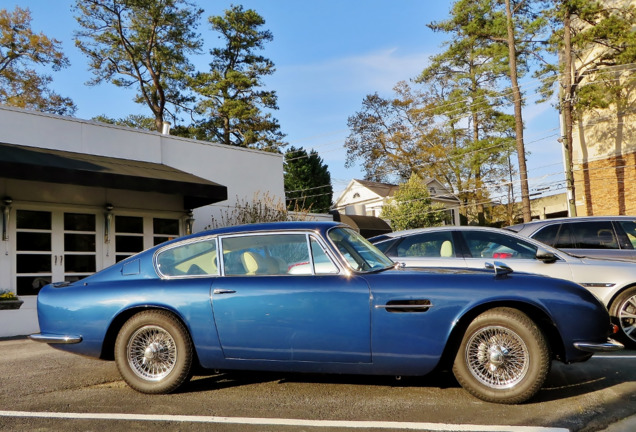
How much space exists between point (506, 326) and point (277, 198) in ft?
47.4

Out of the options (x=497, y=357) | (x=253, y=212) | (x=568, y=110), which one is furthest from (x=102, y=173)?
(x=568, y=110)

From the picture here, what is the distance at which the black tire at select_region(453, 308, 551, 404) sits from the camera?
418 cm

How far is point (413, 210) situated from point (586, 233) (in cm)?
3021

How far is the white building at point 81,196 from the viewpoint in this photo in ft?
38.9

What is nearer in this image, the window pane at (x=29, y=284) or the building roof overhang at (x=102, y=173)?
the building roof overhang at (x=102, y=173)

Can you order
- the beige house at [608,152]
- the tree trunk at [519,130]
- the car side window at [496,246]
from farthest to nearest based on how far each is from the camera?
the beige house at [608,152] < the tree trunk at [519,130] < the car side window at [496,246]

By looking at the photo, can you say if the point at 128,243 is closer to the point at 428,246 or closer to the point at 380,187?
the point at 428,246

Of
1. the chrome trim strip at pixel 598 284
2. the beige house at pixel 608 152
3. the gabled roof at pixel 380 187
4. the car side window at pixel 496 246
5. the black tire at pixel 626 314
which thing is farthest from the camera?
the gabled roof at pixel 380 187

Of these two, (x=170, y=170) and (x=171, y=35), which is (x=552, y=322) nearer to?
(x=170, y=170)

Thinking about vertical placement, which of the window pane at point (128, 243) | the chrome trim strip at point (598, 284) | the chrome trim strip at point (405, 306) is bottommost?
the chrome trim strip at point (598, 284)

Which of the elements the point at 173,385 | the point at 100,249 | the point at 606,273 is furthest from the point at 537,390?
the point at 100,249

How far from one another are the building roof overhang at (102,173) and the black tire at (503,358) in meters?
9.46

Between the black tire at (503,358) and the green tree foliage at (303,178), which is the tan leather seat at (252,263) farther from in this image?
the green tree foliage at (303,178)

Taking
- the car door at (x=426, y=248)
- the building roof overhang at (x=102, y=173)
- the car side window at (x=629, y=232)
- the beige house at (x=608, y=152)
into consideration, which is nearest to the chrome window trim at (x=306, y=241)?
the car door at (x=426, y=248)
